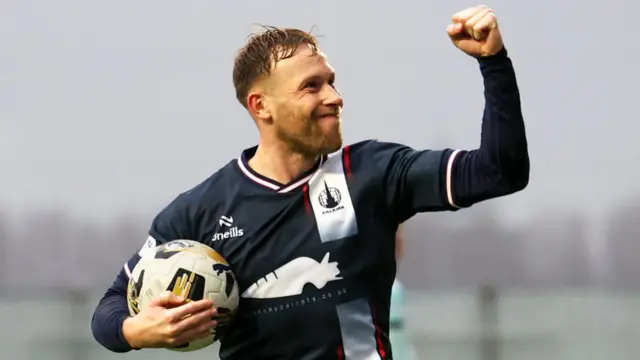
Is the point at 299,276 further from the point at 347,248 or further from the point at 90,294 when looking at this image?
the point at 90,294

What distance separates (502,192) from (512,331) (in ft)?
24.5

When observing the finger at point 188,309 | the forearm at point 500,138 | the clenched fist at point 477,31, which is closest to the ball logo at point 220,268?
the finger at point 188,309

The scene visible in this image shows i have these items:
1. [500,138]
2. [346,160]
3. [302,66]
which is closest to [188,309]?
[346,160]

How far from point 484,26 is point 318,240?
34.7 inches

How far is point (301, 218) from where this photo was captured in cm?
411

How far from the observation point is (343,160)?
4.18m

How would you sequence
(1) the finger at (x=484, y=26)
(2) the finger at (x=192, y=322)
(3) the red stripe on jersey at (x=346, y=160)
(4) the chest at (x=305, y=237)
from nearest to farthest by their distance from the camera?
1. (1) the finger at (x=484, y=26)
2. (2) the finger at (x=192, y=322)
3. (4) the chest at (x=305, y=237)
4. (3) the red stripe on jersey at (x=346, y=160)

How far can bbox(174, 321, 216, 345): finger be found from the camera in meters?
3.79

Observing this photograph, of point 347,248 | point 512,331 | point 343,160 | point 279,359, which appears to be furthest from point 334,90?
point 512,331

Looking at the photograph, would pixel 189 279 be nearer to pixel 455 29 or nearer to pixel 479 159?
pixel 479 159

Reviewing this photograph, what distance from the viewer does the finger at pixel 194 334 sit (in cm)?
379

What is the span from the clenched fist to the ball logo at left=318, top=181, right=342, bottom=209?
2.25 ft

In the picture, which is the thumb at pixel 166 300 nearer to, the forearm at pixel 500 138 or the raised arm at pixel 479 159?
the raised arm at pixel 479 159

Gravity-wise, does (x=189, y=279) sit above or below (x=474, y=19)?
below
